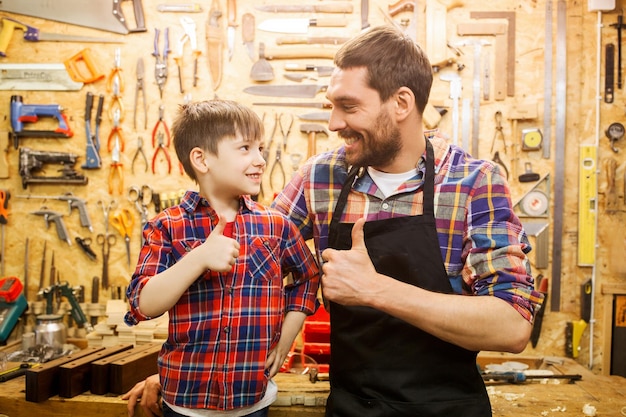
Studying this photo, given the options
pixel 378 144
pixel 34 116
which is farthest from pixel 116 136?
pixel 378 144

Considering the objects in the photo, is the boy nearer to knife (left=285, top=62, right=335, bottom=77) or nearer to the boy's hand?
the boy's hand

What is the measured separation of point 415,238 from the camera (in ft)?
5.23

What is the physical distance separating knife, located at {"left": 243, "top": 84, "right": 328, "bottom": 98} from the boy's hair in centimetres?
174

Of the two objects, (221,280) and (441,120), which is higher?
(441,120)

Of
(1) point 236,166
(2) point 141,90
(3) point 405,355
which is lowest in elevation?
(3) point 405,355

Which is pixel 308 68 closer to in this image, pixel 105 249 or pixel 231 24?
pixel 231 24

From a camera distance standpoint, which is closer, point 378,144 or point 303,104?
point 378,144

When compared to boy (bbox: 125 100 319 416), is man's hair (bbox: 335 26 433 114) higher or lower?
higher

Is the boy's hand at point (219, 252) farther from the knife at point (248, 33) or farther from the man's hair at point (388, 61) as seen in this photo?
the knife at point (248, 33)

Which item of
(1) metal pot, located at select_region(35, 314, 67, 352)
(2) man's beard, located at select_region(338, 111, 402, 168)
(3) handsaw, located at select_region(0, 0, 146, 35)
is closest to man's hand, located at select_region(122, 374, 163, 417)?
(2) man's beard, located at select_region(338, 111, 402, 168)

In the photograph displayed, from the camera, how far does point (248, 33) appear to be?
3.46 m

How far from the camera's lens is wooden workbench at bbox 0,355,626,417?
2.28 meters

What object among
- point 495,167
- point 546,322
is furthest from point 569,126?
point 495,167

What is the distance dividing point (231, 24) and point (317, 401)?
2418mm
